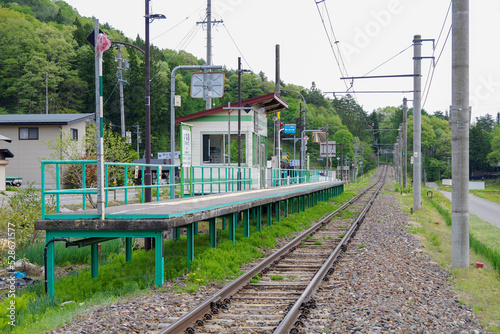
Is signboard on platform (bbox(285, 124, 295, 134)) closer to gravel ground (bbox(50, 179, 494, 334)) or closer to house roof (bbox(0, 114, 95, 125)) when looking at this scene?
house roof (bbox(0, 114, 95, 125))

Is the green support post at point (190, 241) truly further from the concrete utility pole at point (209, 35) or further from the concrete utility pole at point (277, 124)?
the concrete utility pole at point (277, 124)

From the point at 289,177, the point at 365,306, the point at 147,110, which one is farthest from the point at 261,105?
the point at 365,306

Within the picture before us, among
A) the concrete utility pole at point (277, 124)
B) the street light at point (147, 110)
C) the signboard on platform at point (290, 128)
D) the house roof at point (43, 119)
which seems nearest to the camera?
the street light at point (147, 110)

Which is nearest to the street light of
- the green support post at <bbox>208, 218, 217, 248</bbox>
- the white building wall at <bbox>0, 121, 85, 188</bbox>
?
the green support post at <bbox>208, 218, 217, 248</bbox>

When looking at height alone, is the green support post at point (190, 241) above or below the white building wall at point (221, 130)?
below

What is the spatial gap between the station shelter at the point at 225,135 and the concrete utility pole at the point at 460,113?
39.8 feet

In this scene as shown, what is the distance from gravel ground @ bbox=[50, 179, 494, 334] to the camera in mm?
6004

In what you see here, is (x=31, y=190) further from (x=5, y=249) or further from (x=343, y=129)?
(x=343, y=129)

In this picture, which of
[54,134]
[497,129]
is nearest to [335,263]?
[54,134]

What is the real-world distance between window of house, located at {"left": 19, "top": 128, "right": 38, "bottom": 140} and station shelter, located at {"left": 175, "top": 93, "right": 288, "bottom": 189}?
22.6 meters

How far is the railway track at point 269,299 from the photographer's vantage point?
6070 millimetres

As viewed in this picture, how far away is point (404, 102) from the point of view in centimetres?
4288

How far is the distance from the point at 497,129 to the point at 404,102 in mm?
112923

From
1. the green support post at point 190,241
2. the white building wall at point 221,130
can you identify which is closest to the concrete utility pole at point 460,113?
the green support post at point 190,241
